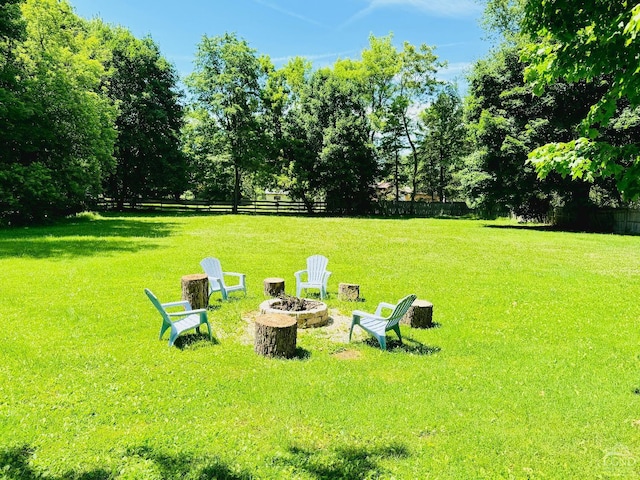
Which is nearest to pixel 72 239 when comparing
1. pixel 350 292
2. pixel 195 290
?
pixel 195 290

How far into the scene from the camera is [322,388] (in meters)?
5.03

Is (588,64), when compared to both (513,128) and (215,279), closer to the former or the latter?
(215,279)

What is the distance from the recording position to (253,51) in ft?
128

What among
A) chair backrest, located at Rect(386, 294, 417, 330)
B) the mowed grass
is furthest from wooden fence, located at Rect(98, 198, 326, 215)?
chair backrest, located at Rect(386, 294, 417, 330)

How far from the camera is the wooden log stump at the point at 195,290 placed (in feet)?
26.0

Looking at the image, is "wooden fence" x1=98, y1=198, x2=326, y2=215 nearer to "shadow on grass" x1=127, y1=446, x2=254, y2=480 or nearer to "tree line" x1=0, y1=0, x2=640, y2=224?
"tree line" x1=0, y1=0, x2=640, y2=224

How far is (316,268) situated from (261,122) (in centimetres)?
3325

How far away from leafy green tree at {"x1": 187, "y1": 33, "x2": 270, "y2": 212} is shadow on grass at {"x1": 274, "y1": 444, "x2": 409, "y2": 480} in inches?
1384

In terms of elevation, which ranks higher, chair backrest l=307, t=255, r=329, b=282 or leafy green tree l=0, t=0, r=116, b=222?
leafy green tree l=0, t=0, r=116, b=222

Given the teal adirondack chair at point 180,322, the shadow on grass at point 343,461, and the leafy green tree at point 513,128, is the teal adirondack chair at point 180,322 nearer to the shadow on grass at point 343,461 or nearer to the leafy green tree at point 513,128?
the shadow on grass at point 343,461

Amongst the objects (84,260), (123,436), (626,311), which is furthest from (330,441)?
(84,260)

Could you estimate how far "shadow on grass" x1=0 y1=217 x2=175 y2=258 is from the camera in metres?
13.6

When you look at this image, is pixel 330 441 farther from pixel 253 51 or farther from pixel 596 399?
pixel 253 51

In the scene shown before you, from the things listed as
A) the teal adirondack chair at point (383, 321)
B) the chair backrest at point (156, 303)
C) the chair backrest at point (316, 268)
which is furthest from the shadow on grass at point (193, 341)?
the chair backrest at point (316, 268)
